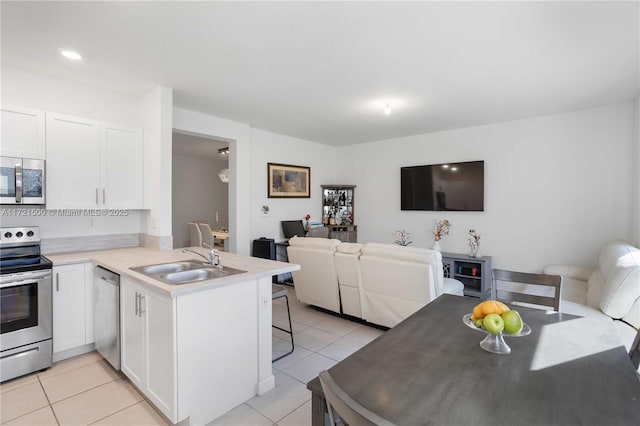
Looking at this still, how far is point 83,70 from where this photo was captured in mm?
2936

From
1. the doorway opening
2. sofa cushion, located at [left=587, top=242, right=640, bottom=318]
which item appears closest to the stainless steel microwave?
the doorway opening

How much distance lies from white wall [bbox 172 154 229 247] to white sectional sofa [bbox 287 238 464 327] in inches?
218

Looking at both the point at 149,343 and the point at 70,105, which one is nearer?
the point at 149,343

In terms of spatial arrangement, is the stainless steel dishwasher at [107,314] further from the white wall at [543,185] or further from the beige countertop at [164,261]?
the white wall at [543,185]

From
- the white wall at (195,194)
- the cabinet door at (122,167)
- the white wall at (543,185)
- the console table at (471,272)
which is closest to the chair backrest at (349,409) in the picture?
the cabinet door at (122,167)

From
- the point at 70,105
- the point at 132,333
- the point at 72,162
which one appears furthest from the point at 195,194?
the point at 132,333

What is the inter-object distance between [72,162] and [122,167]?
0.43m

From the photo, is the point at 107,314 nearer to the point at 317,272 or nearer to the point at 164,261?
the point at 164,261

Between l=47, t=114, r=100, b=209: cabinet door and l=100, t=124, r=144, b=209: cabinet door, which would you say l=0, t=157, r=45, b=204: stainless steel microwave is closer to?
l=47, t=114, r=100, b=209: cabinet door

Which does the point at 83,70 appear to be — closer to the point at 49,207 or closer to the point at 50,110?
the point at 50,110

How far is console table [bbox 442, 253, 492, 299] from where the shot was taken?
463 centimetres

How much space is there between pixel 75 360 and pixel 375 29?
12.3 feet

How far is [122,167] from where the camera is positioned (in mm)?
3355

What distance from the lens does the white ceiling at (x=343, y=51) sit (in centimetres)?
208
